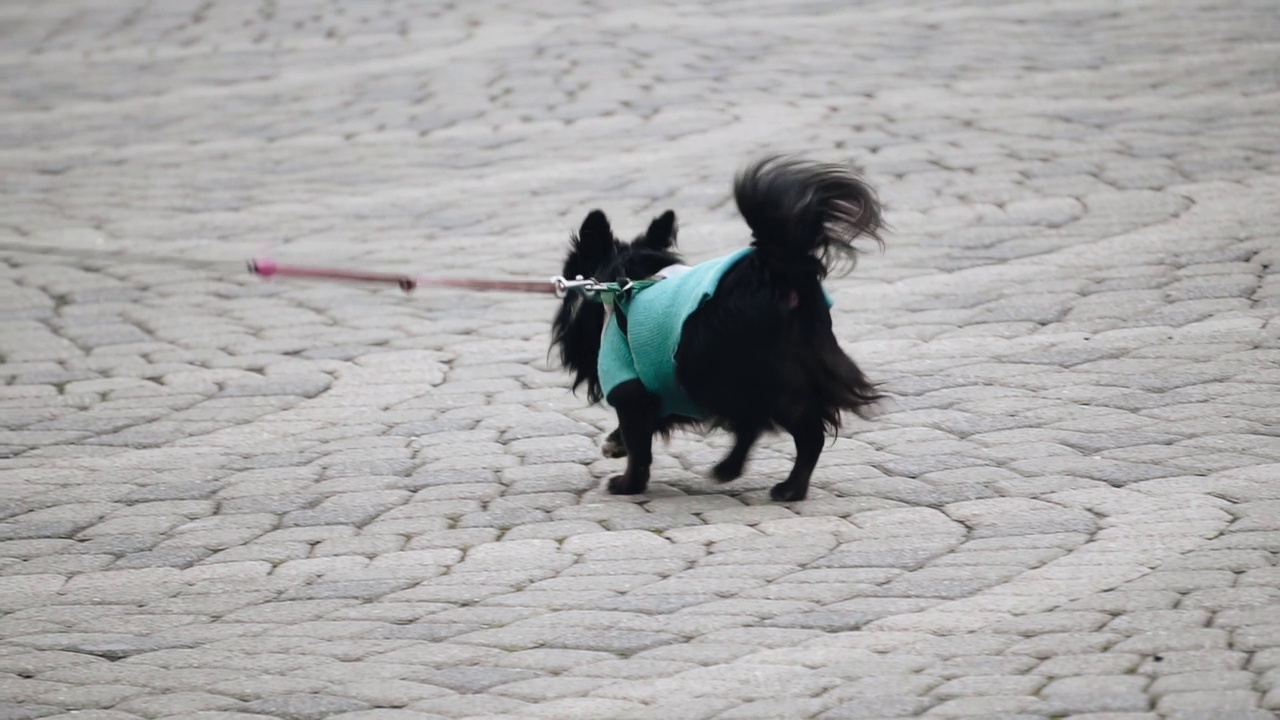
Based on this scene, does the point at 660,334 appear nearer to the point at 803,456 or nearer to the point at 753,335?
the point at 753,335

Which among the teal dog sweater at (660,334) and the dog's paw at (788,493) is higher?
the teal dog sweater at (660,334)

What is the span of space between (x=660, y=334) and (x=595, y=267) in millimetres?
591

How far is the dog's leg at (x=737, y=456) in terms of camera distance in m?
5.63

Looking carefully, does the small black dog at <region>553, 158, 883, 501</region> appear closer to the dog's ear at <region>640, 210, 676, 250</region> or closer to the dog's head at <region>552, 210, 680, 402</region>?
the dog's head at <region>552, 210, 680, 402</region>

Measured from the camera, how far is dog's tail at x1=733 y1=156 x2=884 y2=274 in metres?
5.22

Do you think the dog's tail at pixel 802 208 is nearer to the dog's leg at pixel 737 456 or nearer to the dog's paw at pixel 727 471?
the dog's leg at pixel 737 456

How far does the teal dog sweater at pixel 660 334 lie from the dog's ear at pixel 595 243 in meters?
0.30

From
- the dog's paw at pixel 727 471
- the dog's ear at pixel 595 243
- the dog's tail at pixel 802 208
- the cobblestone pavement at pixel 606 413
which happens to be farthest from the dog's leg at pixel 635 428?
the dog's tail at pixel 802 208

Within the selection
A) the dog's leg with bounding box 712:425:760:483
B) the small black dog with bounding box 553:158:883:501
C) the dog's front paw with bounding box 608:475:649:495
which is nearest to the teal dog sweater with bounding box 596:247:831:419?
the small black dog with bounding box 553:158:883:501

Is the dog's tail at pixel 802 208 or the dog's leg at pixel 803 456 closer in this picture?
the dog's tail at pixel 802 208

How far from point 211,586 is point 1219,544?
3135mm

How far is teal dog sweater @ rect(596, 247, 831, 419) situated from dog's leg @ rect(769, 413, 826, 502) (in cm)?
35

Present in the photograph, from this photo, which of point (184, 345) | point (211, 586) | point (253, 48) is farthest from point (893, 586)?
point (253, 48)

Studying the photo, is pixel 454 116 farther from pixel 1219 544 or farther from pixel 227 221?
pixel 1219 544
